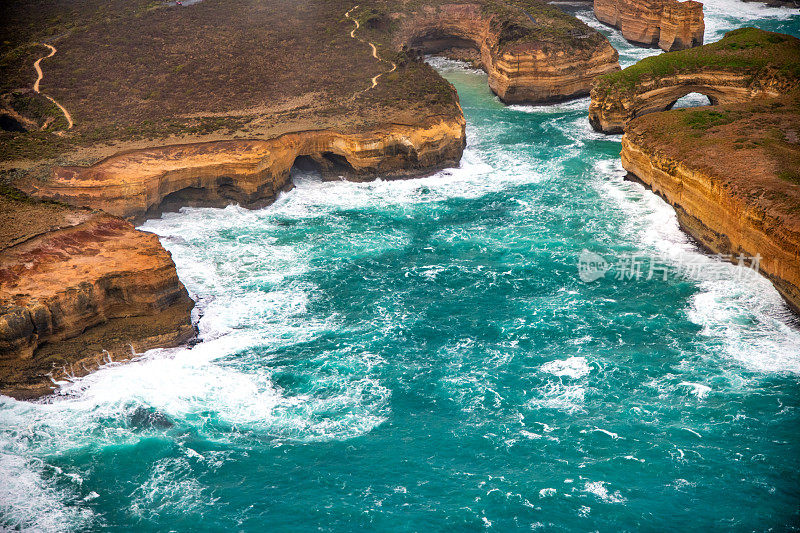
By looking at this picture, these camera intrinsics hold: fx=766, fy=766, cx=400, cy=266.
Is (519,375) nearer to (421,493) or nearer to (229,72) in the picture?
(421,493)

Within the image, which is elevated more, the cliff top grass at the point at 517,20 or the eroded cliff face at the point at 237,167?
the cliff top grass at the point at 517,20

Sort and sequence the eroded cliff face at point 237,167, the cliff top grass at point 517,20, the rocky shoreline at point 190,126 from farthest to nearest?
the cliff top grass at point 517,20 → the eroded cliff face at point 237,167 → the rocky shoreline at point 190,126

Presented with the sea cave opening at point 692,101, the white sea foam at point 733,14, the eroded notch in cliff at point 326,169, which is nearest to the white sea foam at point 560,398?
the eroded notch in cliff at point 326,169

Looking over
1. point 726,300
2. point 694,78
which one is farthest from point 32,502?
point 694,78

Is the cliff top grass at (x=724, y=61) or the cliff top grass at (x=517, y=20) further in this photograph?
the cliff top grass at (x=517, y=20)

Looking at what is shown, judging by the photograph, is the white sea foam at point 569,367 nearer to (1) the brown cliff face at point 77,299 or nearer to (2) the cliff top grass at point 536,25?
(1) the brown cliff face at point 77,299

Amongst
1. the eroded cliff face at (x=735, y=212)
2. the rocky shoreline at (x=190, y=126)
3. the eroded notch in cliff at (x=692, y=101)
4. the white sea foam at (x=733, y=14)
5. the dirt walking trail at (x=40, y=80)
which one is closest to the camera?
the rocky shoreline at (x=190, y=126)

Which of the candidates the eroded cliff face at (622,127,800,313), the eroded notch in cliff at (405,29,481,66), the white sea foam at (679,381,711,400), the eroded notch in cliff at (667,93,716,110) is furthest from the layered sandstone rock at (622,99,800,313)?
the eroded notch in cliff at (405,29,481,66)
